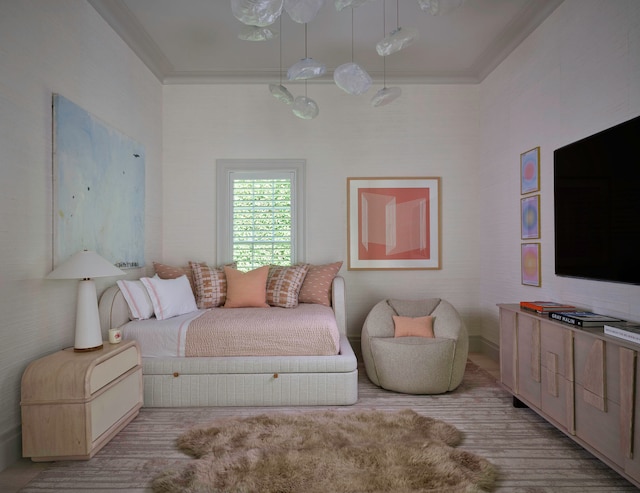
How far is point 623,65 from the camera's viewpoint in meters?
2.13

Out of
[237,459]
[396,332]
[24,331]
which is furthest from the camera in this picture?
[396,332]

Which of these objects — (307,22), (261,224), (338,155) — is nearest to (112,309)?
(261,224)

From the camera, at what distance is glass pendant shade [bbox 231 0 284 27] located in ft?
6.33

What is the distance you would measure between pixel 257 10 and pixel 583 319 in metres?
2.38

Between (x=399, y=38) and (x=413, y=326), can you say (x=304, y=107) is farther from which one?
(x=413, y=326)

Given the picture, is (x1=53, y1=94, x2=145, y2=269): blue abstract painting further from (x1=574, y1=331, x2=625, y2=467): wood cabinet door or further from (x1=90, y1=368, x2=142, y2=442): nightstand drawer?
(x1=574, y1=331, x2=625, y2=467): wood cabinet door

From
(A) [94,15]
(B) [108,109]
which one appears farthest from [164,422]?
(A) [94,15]

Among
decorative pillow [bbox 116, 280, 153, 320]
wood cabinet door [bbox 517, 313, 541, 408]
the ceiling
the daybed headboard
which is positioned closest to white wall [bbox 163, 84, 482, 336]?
the ceiling

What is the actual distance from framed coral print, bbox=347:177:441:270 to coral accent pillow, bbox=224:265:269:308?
3.44ft

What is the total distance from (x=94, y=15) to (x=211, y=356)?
2649 mm

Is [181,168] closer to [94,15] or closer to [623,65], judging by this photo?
[94,15]

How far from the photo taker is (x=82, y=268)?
86.0 inches

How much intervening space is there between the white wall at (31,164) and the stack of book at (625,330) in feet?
9.99

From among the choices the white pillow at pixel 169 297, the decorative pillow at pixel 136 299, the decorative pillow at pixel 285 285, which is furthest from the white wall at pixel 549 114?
the decorative pillow at pixel 136 299
